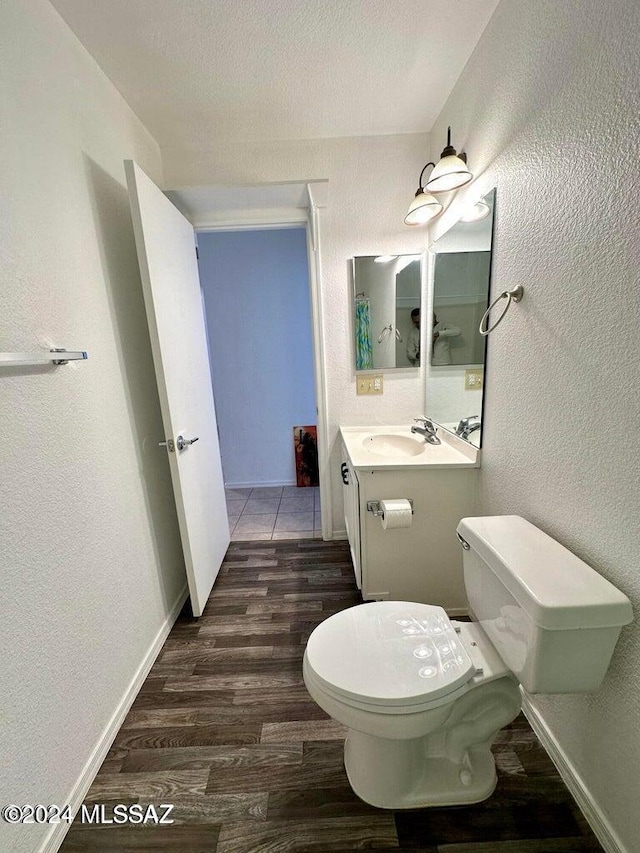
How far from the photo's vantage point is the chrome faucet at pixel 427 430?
71.3 inches

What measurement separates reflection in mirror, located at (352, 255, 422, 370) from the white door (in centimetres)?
96

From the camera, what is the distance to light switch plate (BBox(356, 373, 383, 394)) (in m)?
2.08

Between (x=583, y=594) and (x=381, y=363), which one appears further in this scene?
(x=381, y=363)

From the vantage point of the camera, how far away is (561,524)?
96 centimetres

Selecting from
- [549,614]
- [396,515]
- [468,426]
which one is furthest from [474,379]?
[549,614]

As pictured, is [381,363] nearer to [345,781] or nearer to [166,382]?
[166,382]

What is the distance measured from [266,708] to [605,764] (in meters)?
1.05

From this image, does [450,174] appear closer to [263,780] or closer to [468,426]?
[468,426]

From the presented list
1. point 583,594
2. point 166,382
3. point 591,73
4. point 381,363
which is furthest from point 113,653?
point 591,73

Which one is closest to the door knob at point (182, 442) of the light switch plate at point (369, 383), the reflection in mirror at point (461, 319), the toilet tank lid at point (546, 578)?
the light switch plate at point (369, 383)

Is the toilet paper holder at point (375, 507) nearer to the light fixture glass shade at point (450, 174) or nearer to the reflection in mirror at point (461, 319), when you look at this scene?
the reflection in mirror at point (461, 319)

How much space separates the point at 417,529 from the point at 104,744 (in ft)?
4.62

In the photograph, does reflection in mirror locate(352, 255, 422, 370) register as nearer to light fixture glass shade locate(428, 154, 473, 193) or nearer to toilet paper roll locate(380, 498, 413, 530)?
light fixture glass shade locate(428, 154, 473, 193)

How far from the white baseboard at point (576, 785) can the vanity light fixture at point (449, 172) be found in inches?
79.4
